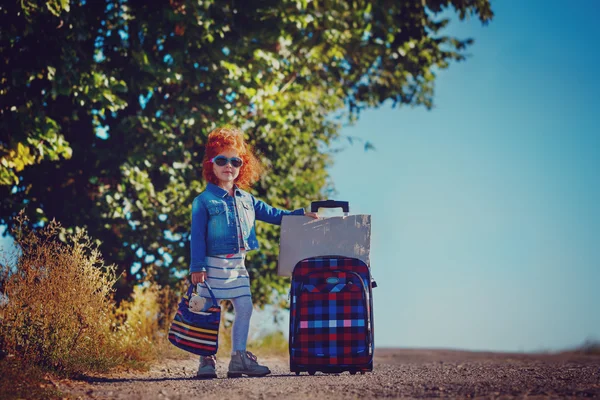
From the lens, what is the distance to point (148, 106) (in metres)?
11.2

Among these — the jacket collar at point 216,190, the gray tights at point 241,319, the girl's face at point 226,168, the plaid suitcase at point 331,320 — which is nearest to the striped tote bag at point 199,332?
the gray tights at point 241,319

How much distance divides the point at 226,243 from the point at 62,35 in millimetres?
5137

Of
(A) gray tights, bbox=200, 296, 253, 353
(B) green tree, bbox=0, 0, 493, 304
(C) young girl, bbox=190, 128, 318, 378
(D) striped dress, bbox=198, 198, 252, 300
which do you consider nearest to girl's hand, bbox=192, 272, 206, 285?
(C) young girl, bbox=190, 128, 318, 378

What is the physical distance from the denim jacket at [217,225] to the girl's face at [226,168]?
12 centimetres

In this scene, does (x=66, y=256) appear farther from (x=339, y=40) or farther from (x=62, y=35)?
(x=339, y=40)

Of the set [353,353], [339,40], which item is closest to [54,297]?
[353,353]

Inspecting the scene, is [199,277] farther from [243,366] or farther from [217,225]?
[243,366]

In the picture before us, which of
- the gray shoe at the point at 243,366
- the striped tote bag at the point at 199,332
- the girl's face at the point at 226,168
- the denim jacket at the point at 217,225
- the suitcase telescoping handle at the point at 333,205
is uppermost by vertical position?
the girl's face at the point at 226,168

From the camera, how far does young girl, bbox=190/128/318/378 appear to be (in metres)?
6.27

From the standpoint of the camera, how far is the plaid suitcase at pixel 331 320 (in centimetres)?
612

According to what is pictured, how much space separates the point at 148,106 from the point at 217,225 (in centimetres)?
551

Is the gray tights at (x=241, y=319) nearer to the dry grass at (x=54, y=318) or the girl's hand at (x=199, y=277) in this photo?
the girl's hand at (x=199, y=277)

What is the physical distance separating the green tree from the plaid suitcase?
514cm

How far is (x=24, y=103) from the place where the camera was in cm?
995
